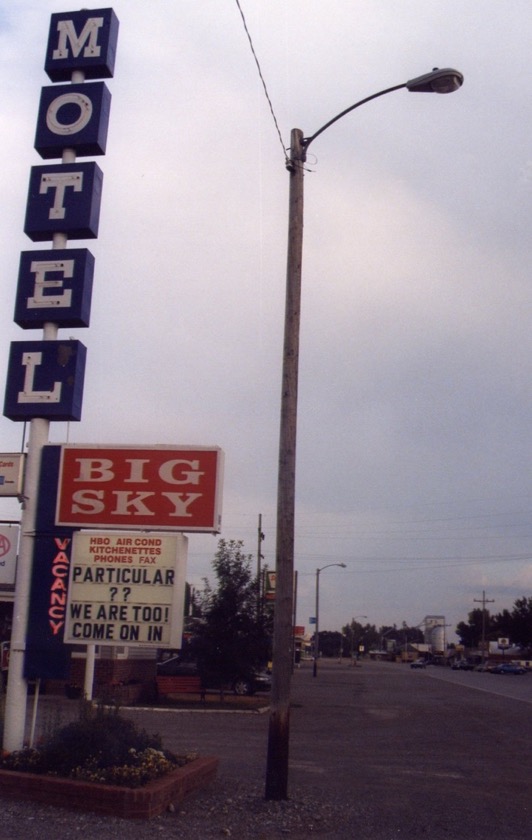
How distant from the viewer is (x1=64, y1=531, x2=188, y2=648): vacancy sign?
436 inches

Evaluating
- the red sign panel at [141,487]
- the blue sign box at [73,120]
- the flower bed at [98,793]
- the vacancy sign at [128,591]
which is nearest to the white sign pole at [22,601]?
the red sign panel at [141,487]

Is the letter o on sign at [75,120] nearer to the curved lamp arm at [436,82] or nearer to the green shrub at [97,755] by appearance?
the curved lamp arm at [436,82]

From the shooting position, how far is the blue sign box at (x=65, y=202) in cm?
1229

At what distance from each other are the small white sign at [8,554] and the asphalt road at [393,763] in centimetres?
446

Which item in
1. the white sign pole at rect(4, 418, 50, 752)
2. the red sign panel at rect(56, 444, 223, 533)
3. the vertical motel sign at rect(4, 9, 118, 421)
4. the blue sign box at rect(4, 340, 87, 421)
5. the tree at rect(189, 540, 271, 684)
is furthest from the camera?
the tree at rect(189, 540, 271, 684)

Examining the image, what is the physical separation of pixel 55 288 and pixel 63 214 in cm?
106

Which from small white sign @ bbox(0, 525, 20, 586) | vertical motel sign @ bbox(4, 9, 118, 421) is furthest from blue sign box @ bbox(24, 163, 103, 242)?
small white sign @ bbox(0, 525, 20, 586)

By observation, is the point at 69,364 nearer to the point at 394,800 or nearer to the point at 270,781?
the point at 270,781

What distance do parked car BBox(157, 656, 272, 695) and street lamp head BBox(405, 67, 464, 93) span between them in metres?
19.6

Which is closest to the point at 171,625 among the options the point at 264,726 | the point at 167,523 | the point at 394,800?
the point at 167,523

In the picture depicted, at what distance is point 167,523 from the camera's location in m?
11.3

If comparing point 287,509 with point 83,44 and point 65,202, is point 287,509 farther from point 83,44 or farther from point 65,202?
point 83,44

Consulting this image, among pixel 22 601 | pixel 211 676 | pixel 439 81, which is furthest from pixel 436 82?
pixel 211 676

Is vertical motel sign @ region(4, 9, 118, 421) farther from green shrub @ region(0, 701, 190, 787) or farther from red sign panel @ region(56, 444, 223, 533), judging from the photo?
green shrub @ region(0, 701, 190, 787)
